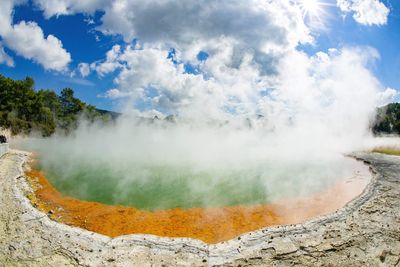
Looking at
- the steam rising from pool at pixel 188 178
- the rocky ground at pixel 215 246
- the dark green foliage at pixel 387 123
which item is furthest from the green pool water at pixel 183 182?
the dark green foliage at pixel 387 123

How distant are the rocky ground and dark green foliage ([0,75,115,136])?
41.0 m

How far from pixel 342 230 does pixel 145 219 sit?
23.0ft

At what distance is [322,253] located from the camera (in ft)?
27.8

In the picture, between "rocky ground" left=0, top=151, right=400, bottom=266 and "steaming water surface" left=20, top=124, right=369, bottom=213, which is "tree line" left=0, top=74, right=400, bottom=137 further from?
"rocky ground" left=0, top=151, right=400, bottom=266

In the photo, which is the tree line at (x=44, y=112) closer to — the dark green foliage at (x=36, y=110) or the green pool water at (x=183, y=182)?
the dark green foliage at (x=36, y=110)

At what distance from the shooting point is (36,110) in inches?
2146

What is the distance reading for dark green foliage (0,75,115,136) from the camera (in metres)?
47.2

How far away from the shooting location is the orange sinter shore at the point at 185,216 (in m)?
11.2

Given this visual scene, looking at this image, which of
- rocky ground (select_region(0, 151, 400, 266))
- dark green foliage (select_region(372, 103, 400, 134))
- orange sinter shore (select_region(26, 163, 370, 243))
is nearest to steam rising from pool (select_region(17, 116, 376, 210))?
orange sinter shore (select_region(26, 163, 370, 243))

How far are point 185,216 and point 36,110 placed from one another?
50377mm

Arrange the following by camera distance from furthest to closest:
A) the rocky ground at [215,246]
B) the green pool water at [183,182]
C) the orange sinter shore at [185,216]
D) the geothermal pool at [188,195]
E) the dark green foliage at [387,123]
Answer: the dark green foliage at [387,123] < the green pool water at [183,182] < the geothermal pool at [188,195] < the orange sinter shore at [185,216] < the rocky ground at [215,246]

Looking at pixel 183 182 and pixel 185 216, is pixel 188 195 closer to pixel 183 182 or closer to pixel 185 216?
pixel 183 182

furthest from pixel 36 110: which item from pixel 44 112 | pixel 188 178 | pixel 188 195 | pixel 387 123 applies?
pixel 387 123

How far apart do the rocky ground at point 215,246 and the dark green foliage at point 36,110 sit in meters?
41.0
